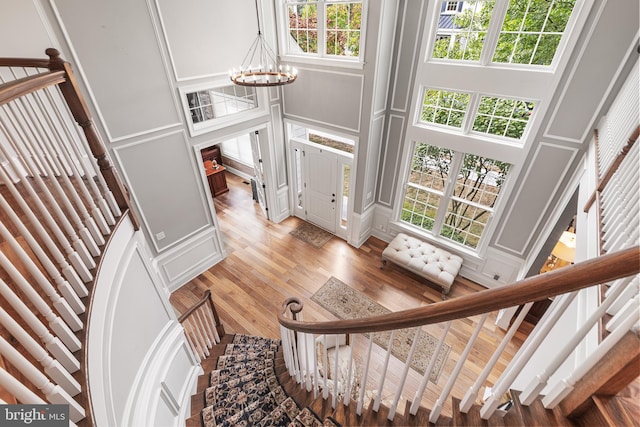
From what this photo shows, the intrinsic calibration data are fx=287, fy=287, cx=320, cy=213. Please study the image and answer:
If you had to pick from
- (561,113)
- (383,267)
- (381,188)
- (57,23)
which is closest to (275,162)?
(381,188)

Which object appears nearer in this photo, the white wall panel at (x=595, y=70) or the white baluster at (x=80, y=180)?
the white baluster at (x=80, y=180)

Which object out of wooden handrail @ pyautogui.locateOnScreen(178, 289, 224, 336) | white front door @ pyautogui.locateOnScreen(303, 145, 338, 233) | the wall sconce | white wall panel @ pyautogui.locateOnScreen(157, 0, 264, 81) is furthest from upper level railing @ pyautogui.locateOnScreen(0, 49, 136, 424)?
the wall sconce

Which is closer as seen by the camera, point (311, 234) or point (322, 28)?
point (322, 28)

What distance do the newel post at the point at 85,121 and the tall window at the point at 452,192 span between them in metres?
4.05

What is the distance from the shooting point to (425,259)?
473cm

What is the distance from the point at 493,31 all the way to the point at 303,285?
430cm

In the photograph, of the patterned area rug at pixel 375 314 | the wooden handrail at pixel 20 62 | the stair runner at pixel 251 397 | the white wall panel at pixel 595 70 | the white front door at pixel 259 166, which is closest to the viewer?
the wooden handrail at pixel 20 62

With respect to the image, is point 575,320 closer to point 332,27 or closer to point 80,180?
point 80,180

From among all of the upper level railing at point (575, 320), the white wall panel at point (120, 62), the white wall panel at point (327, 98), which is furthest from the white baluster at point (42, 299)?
the white wall panel at point (327, 98)

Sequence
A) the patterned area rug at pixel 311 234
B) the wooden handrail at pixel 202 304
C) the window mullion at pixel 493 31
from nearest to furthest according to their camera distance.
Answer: the wooden handrail at pixel 202 304 < the window mullion at pixel 493 31 < the patterned area rug at pixel 311 234

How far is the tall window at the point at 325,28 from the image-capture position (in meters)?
4.03

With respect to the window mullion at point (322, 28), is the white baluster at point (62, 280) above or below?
below

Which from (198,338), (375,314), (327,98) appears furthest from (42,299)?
(327,98)

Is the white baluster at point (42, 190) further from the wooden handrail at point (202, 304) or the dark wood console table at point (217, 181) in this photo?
the dark wood console table at point (217, 181)
